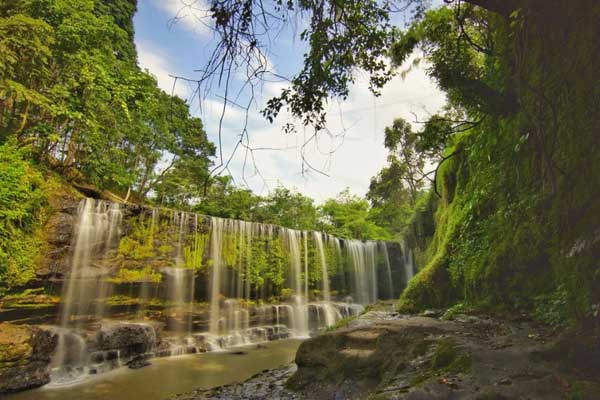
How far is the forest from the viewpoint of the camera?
258 cm

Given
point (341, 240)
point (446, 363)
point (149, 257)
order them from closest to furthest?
point (446, 363), point (149, 257), point (341, 240)

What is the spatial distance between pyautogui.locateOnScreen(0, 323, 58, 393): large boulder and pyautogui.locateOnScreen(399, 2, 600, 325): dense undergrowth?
772cm

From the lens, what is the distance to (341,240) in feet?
59.1

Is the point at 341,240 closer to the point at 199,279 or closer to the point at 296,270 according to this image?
the point at 296,270

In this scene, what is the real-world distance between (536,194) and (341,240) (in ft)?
47.5

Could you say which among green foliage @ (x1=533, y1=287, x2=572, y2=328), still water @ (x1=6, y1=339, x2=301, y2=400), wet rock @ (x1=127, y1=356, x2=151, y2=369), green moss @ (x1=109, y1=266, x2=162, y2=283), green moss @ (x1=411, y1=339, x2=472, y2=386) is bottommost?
still water @ (x1=6, y1=339, x2=301, y2=400)

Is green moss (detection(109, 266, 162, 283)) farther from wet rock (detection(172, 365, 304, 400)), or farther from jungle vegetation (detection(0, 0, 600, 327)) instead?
wet rock (detection(172, 365, 304, 400))

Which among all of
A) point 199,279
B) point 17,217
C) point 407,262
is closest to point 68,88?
point 17,217

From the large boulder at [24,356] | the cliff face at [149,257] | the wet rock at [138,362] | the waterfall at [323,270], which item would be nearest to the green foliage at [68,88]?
the cliff face at [149,257]

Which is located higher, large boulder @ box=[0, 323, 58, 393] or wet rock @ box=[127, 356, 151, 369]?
large boulder @ box=[0, 323, 58, 393]

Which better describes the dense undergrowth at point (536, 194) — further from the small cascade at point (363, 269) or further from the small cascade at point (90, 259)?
the small cascade at point (363, 269)

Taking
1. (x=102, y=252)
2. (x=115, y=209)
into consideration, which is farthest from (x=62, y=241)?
(x=115, y=209)

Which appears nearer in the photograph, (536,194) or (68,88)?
(536,194)

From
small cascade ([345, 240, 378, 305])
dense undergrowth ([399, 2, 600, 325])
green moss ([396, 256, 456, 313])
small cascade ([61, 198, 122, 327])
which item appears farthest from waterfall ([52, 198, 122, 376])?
small cascade ([345, 240, 378, 305])
